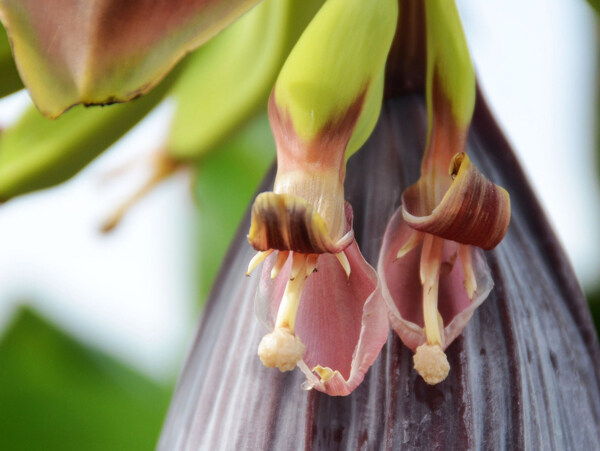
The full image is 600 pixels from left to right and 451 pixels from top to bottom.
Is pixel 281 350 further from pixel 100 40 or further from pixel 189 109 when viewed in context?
pixel 189 109

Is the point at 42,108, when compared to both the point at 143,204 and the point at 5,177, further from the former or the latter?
the point at 143,204

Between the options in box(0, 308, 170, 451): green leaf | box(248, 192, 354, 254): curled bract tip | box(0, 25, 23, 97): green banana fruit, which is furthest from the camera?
box(0, 308, 170, 451): green leaf

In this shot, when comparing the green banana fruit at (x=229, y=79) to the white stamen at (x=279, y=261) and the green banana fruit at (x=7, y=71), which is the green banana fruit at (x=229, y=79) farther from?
the white stamen at (x=279, y=261)

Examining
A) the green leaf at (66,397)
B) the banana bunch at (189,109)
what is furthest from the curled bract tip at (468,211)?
the green leaf at (66,397)

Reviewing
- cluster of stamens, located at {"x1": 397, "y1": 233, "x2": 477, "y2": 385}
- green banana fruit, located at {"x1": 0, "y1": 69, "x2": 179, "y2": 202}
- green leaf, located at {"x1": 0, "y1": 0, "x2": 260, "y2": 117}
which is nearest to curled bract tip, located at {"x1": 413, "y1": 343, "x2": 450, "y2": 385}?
cluster of stamens, located at {"x1": 397, "y1": 233, "x2": 477, "y2": 385}

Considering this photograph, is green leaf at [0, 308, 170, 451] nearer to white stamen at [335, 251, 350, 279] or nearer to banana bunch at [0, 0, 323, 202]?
banana bunch at [0, 0, 323, 202]

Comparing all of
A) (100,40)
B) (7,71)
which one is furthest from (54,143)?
(100,40)
